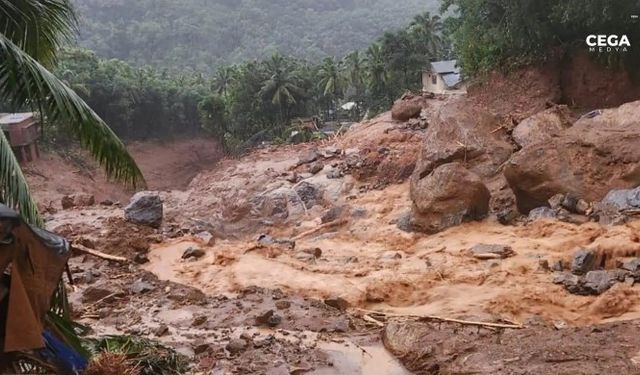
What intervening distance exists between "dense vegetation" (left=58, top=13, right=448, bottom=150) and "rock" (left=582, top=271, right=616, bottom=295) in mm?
25679

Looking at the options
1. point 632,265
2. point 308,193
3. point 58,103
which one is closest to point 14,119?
point 308,193

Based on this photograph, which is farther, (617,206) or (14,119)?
(14,119)

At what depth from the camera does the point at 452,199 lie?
512 inches

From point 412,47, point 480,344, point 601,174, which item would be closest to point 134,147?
point 412,47

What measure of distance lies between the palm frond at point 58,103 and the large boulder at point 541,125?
10.6m

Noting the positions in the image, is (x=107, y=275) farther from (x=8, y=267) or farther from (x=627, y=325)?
(x=627, y=325)

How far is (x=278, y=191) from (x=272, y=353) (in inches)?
425

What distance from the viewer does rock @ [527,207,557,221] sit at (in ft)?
38.5

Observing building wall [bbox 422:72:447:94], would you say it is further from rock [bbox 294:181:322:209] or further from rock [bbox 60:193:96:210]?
rock [bbox 60:193:96:210]

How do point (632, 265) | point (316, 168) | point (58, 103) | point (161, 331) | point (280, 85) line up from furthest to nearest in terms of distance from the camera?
point (280, 85) < point (316, 168) < point (632, 265) < point (161, 331) < point (58, 103)

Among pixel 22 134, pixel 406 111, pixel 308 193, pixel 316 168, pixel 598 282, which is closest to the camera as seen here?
pixel 598 282

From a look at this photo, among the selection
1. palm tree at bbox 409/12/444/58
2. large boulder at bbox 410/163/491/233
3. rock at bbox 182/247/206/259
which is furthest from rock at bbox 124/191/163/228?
palm tree at bbox 409/12/444/58

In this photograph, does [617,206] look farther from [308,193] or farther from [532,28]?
[308,193]

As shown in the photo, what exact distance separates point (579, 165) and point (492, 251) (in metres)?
2.91
